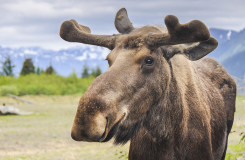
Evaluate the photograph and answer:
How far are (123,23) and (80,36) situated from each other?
71cm

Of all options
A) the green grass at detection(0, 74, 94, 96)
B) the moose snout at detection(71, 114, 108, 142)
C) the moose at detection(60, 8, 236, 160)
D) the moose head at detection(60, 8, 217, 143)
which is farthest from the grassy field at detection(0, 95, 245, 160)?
the green grass at detection(0, 74, 94, 96)

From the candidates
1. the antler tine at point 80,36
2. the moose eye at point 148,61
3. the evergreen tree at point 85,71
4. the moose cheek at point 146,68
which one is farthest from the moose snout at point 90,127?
the evergreen tree at point 85,71

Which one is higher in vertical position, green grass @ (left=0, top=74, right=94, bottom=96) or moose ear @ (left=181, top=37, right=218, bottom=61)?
moose ear @ (left=181, top=37, right=218, bottom=61)

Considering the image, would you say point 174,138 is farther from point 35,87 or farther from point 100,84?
point 35,87

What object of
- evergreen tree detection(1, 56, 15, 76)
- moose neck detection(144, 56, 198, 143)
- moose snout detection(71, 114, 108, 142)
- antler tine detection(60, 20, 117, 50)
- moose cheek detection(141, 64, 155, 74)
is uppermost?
antler tine detection(60, 20, 117, 50)

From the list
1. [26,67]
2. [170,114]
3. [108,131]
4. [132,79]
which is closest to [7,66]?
[26,67]

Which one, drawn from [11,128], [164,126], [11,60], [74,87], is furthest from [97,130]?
[11,60]

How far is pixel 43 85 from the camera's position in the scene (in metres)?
47.0

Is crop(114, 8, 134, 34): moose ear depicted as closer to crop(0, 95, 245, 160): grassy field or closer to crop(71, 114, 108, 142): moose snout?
crop(71, 114, 108, 142): moose snout

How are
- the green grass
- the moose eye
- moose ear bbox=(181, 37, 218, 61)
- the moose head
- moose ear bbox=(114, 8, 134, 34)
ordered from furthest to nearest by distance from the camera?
the green grass
moose ear bbox=(114, 8, 134, 34)
moose ear bbox=(181, 37, 218, 61)
the moose eye
the moose head

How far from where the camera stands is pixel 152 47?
4.31 meters

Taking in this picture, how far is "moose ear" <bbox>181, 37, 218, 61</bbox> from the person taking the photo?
15.1ft

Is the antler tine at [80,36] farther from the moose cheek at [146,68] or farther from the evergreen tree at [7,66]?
the evergreen tree at [7,66]

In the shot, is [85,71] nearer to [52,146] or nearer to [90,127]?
[52,146]
